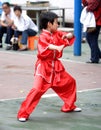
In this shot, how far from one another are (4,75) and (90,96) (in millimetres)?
2576

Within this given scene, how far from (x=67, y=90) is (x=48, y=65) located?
1.54 feet

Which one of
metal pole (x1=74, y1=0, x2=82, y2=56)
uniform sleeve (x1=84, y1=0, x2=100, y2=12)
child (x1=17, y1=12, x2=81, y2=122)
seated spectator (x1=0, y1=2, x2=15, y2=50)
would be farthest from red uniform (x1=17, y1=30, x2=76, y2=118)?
seated spectator (x1=0, y1=2, x2=15, y2=50)

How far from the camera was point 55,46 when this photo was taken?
596cm

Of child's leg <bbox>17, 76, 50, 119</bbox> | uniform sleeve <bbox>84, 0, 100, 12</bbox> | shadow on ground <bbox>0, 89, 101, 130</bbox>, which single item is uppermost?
uniform sleeve <bbox>84, 0, 100, 12</bbox>

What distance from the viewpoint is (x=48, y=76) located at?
6.27m

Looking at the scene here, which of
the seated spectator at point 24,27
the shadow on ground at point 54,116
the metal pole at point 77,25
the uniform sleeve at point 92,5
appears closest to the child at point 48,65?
the shadow on ground at point 54,116

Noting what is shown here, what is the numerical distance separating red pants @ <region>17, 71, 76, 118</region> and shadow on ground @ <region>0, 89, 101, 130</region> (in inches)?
4.5

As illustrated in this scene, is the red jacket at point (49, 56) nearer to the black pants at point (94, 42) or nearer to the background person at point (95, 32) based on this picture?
the background person at point (95, 32)

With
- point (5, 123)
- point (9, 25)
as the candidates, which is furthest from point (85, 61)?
point (5, 123)

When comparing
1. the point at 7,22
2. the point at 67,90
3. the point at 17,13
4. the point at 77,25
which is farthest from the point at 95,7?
the point at 67,90

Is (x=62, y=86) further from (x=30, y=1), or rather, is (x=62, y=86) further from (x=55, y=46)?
(x=30, y=1)

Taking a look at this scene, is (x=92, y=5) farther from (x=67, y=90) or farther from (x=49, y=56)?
(x=49, y=56)

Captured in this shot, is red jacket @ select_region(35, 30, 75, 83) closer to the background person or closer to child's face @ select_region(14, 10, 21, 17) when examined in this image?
the background person

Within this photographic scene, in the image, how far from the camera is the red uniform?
20.1ft
